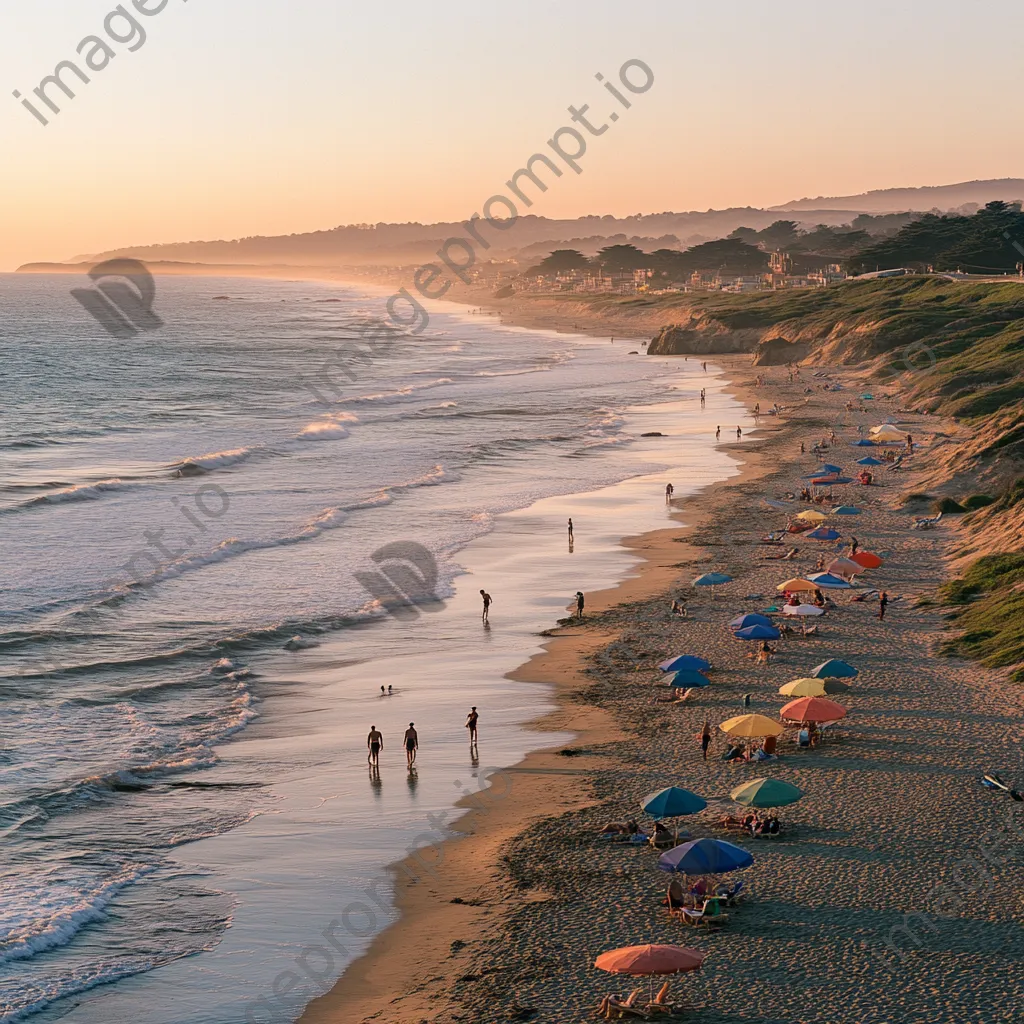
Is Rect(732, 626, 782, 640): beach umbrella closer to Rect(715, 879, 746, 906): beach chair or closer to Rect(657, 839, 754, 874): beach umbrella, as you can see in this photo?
Rect(715, 879, 746, 906): beach chair

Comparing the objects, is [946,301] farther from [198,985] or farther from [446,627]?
[198,985]

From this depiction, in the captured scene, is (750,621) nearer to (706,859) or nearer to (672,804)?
(672,804)

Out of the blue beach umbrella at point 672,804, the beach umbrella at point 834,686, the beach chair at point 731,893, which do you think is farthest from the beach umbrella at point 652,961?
the beach umbrella at point 834,686

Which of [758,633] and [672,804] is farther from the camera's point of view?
[758,633]

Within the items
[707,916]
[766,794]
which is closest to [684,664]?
[766,794]

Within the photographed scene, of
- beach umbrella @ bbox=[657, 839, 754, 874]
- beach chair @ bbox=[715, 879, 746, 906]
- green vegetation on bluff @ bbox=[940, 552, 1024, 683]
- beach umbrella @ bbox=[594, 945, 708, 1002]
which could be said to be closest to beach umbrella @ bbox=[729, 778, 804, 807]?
beach chair @ bbox=[715, 879, 746, 906]

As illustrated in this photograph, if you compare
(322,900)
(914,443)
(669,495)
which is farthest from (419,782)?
(914,443)
